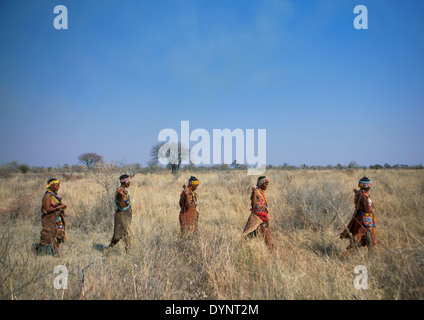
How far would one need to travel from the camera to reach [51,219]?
4.47m

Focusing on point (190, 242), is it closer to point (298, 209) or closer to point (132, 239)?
point (132, 239)

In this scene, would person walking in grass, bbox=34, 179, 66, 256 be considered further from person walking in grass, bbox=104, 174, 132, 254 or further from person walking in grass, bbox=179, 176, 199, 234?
person walking in grass, bbox=179, 176, 199, 234

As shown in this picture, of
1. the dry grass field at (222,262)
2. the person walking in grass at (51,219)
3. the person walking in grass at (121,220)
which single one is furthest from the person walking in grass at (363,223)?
the person walking in grass at (51,219)

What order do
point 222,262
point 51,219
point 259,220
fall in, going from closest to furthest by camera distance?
1. point 222,262
2. point 259,220
3. point 51,219

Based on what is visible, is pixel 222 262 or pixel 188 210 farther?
pixel 188 210

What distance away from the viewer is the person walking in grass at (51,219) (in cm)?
→ 439

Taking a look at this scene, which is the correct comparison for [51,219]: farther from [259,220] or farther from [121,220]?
[259,220]

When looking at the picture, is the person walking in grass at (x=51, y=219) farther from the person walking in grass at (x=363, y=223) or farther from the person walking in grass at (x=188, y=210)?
the person walking in grass at (x=363, y=223)

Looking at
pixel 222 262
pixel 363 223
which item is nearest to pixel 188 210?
pixel 222 262
